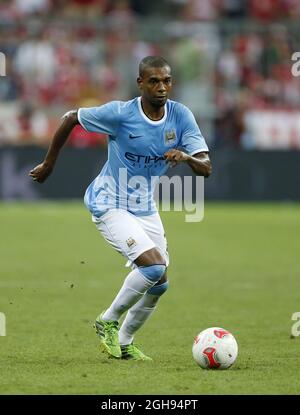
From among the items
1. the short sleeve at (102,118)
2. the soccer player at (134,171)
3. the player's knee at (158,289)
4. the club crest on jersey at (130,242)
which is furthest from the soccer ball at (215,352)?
the short sleeve at (102,118)

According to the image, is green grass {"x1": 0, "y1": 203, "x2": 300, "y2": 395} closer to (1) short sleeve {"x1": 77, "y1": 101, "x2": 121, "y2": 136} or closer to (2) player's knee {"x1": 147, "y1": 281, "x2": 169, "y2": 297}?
(2) player's knee {"x1": 147, "y1": 281, "x2": 169, "y2": 297}

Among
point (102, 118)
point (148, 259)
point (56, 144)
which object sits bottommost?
point (148, 259)

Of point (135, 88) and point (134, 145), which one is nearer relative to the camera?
point (134, 145)

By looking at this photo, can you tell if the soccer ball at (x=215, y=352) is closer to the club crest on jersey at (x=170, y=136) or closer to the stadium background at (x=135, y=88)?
the club crest on jersey at (x=170, y=136)

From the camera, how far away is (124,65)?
2367 centimetres

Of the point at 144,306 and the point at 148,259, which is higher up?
the point at 148,259

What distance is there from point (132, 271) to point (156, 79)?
1.44 meters

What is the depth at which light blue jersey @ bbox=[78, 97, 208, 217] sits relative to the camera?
818 cm

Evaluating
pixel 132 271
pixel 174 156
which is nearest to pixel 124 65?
pixel 132 271

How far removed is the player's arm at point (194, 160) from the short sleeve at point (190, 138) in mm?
56

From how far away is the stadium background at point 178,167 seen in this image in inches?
526

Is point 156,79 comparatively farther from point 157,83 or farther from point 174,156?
point 174,156

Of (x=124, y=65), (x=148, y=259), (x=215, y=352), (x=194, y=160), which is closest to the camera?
(x=215, y=352)
